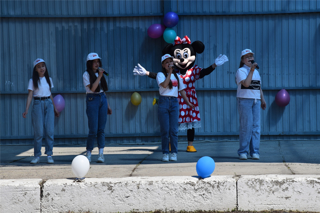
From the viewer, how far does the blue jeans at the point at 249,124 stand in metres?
5.58

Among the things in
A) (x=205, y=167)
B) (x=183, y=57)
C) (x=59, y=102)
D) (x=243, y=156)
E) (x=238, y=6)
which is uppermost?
(x=238, y=6)

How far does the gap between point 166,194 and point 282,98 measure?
535 centimetres

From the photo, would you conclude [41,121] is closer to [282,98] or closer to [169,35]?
[169,35]

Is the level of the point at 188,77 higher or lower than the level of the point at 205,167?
higher

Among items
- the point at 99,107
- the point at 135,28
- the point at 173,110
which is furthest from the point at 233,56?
the point at 99,107

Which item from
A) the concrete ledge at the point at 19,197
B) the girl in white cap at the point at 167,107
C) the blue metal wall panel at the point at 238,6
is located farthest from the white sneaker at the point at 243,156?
the blue metal wall panel at the point at 238,6

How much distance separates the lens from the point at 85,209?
380 centimetres

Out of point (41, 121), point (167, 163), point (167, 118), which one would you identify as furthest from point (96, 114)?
point (167, 163)

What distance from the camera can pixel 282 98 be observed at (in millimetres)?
8312

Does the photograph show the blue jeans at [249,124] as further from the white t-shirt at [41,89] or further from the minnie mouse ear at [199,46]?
the white t-shirt at [41,89]

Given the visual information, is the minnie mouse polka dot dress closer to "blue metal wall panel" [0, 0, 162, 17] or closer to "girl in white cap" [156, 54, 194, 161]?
"girl in white cap" [156, 54, 194, 161]

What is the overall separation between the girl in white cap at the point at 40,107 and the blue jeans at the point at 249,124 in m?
2.95

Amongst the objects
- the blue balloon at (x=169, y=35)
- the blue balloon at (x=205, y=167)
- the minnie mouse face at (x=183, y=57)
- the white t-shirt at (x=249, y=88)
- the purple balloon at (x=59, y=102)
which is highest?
the blue balloon at (x=169, y=35)

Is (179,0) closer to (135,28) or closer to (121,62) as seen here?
(135,28)
